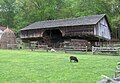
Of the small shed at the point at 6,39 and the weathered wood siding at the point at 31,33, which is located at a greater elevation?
the weathered wood siding at the point at 31,33

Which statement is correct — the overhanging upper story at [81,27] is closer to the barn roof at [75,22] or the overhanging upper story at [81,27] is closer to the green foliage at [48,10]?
the barn roof at [75,22]

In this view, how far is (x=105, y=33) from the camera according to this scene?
183 ft

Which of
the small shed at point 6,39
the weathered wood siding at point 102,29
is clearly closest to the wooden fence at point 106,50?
the weathered wood siding at point 102,29

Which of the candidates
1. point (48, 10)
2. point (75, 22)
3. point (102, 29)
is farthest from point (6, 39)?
point (102, 29)

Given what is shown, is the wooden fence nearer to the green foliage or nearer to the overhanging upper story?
the overhanging upper story

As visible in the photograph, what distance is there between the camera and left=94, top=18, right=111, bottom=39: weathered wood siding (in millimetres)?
51463

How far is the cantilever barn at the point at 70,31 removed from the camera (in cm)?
5122

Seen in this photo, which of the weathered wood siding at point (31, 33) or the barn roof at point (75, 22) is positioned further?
the weathered wood siding at point (31, 33)

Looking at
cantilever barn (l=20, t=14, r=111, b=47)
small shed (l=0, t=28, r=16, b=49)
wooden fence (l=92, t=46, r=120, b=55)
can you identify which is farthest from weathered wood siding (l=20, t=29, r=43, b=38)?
wooden fence (l=92, t=46, r=120, b=55)

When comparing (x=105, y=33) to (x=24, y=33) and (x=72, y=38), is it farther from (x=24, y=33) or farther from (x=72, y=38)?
(x=24, y=33)

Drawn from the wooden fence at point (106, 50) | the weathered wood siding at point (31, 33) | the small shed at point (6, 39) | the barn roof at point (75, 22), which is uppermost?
the barn roof at point (75, 22)

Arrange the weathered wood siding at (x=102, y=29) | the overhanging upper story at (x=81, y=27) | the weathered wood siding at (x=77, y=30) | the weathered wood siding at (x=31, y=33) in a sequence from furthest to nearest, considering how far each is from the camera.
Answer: the weathered wood siding at (x=31, y=33) < the weathered wood siding at (x=102, y=29) < the overhanging upper story at (x=81, y=27) < the weathered wood siding at (x=77, y=30)

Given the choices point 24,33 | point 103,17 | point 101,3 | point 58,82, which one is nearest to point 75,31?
point 103,17

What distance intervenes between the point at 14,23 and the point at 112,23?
34.6m
